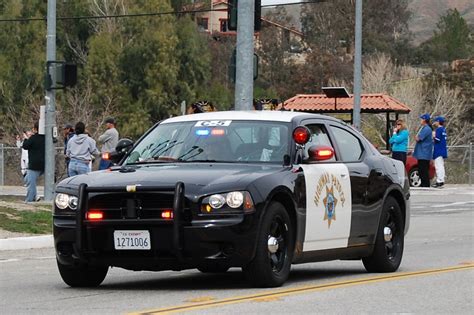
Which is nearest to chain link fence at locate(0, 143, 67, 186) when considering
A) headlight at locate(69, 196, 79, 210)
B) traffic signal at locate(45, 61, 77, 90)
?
traffic signal at locate(45, 61, 77, 90)

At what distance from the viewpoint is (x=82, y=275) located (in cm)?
1174

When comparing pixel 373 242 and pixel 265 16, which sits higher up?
pixel 265 16

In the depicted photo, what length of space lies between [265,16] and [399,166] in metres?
87.7

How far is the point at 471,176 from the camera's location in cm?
3862

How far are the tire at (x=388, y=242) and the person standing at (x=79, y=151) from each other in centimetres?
1317

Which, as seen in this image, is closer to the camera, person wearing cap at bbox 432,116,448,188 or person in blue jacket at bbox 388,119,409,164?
person in blue jacket at bbox 388,119,409,164

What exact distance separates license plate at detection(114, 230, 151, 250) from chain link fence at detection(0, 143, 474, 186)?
27.2 metres

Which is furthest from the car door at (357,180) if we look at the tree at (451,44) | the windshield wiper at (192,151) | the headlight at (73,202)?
the tree at (451,44)

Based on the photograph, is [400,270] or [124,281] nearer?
[124,281]

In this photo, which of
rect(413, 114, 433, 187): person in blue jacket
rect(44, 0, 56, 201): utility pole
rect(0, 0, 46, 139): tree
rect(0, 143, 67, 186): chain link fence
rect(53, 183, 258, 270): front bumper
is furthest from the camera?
rect(0, 0, 46, 139): tree

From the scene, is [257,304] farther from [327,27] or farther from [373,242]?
[327,27]

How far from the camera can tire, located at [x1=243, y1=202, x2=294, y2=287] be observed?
11.1 meters

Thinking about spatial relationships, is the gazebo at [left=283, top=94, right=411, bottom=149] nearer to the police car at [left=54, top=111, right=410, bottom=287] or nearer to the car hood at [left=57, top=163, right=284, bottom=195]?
the police car at [left=54, top=111, right=410, bottom=287]

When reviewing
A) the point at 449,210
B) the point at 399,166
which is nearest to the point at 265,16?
the point at 449,210
